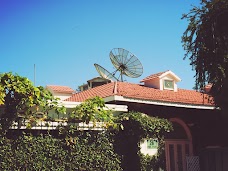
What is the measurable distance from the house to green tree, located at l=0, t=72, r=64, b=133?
5145 millimetres

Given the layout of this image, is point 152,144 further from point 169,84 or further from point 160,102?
point 169,84

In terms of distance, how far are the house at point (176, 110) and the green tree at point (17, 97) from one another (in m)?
5.15

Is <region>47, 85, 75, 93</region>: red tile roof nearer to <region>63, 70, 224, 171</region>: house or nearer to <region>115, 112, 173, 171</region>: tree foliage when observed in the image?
<region>63, 70, 224, 171</region>: house

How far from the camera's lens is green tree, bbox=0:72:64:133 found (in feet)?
35.3

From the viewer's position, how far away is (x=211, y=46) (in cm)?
1474

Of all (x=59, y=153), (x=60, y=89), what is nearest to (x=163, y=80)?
(x=59, y=153)

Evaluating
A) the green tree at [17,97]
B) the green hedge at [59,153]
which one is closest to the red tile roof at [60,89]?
the green hedge at [59,153]

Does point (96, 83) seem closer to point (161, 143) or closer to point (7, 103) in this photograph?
point (161, 143)

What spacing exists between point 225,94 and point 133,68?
796 centimetres

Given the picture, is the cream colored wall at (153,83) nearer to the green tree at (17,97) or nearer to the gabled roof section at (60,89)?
the green tree at (17,97)

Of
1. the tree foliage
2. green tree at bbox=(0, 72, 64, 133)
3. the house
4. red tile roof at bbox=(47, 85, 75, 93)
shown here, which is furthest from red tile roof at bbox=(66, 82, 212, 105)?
red tile roof at bbox=(47, 85, 75, 93)

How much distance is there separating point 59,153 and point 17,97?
2.71 meters

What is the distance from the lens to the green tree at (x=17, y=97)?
1076 centimetres

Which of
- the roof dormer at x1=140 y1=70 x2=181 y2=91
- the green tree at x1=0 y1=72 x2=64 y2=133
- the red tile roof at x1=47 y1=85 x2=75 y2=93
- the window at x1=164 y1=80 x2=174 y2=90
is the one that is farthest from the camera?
the red tile roof at x1=47 y1=85 x2=75 y2=93
